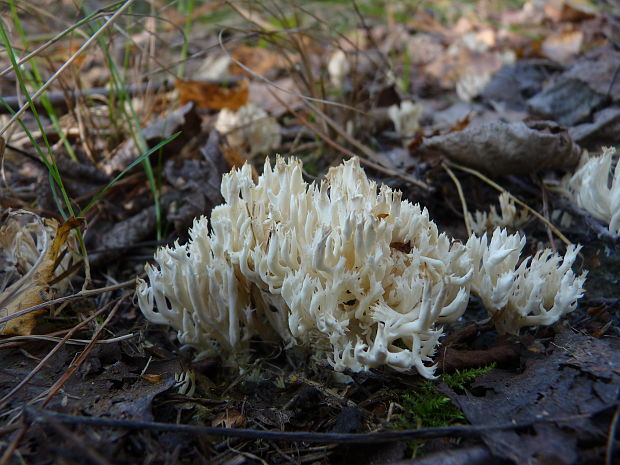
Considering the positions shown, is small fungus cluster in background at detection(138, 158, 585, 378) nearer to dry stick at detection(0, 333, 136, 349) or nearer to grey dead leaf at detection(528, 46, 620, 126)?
dry stick at detection(0, 333, 136, 349)

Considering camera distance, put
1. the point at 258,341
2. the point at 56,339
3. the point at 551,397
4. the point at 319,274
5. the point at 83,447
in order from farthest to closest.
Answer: the point at 258,341
the point at 56,339
the point at 319,274
the point at 551,397
the point at 83,447

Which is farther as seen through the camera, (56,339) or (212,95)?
(212,95)

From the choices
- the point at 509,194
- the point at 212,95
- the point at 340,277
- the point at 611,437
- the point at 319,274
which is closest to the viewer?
the point at 611,437

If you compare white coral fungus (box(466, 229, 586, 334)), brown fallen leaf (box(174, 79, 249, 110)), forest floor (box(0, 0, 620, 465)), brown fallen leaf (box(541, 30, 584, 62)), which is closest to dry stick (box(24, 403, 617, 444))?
forest floor (box(0, 0, 620, 465))

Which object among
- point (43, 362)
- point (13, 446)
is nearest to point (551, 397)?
point (13, 446)

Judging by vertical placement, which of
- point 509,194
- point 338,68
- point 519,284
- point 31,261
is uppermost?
point 338,68

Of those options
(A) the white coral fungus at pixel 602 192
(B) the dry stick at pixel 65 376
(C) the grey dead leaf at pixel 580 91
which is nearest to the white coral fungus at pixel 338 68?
(C) the grey dead leaf at pixel 580 91

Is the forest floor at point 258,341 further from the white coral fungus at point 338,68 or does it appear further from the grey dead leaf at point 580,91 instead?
the white coral fungus at point 338,68

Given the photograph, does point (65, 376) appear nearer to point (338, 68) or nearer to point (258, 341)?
point (258, 341)
